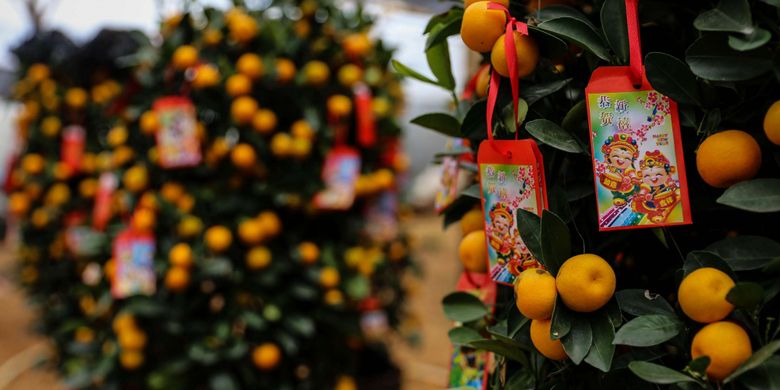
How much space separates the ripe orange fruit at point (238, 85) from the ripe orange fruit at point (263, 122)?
3.1 inches

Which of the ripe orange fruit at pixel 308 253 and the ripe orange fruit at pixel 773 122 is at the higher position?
the ripe orange fruit at pixel 773 122

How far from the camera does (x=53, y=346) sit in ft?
8.57

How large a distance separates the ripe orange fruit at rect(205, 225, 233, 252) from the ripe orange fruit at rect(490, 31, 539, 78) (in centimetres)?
131

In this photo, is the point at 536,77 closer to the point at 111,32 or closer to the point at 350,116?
the point at 350,116

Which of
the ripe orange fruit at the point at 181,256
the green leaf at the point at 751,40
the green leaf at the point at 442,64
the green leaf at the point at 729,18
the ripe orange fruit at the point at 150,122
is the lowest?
the ripe orange fruit at the point at 181,256

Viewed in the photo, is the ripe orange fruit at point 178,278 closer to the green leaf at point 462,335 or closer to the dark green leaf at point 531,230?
the green leaf at point 462,335

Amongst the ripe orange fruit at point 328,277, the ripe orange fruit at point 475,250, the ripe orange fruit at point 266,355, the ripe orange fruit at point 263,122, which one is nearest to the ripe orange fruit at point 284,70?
the ripe orange fruit at point 263,122

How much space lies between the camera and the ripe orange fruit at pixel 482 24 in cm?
74

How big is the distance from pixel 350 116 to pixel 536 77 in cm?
140

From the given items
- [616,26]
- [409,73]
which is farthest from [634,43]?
[409,73]

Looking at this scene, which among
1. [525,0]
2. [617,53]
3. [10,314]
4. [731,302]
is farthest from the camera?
[10,314]

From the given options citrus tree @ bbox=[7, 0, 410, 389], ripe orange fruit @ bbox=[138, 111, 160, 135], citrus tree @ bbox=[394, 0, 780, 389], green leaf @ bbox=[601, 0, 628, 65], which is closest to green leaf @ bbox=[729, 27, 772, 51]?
citrus tree @ bbox=[394, 0, 780, 389]

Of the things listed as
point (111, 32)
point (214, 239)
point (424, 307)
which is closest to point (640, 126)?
point (214, 239)

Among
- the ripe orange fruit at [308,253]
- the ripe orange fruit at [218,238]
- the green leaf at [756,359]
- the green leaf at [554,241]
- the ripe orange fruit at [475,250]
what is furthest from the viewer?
the ripe orange fruit at [308,253]
